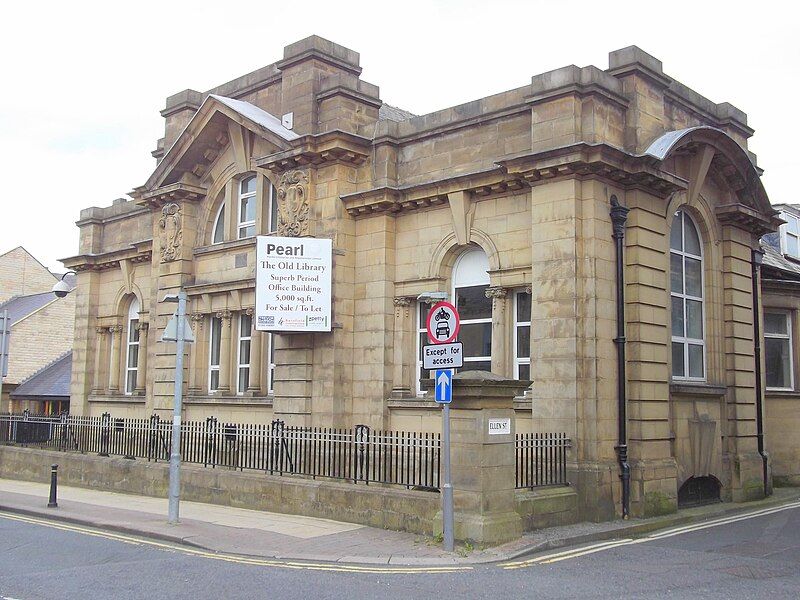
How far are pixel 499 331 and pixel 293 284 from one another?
4.39m

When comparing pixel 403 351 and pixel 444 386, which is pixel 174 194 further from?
pixel 444 386

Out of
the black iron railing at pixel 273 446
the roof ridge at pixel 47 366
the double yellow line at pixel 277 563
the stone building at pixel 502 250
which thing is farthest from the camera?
the roof ridge at pixel 47 366

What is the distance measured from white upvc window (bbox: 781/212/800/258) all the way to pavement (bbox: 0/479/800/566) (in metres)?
9.99

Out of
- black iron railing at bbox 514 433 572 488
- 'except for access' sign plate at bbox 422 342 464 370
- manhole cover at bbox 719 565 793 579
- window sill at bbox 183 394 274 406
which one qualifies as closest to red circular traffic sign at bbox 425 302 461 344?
'except for access' sign plate at bbox 422 342 464 370

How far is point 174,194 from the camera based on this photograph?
22.5m

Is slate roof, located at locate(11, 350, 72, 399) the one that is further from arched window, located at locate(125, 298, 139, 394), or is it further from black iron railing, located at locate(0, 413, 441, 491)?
black iron railing, located at locate(0, 413, 441, 491)

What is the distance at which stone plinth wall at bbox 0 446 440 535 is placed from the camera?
531 inches

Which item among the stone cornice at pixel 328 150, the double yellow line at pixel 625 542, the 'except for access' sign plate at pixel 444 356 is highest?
the stone cornice at pixel 328 150

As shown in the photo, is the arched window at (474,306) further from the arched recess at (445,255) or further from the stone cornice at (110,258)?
the stone cornice at (110,258)

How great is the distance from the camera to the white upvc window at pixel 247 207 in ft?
70.9

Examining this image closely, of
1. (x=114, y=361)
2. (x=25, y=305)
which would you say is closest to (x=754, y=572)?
(x=114, y=361)

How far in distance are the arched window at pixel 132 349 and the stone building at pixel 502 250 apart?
2601 mm

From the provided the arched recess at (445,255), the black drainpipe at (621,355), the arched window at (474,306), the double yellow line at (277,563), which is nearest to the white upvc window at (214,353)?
the arched recess at (445,255)

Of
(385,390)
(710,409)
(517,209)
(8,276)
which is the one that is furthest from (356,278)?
(8,276)
